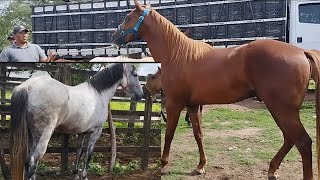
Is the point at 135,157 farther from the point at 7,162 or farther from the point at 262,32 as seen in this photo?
the point at 262,32

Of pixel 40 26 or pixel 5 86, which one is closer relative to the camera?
pixel 5 86

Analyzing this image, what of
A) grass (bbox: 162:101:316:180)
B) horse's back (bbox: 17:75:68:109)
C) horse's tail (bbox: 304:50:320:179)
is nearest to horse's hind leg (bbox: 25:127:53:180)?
horse's back (bbox: 17:75:68:109)

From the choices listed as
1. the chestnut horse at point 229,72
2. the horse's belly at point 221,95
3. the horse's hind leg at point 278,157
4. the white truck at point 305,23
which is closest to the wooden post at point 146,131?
the chestnut horse at point 229,72

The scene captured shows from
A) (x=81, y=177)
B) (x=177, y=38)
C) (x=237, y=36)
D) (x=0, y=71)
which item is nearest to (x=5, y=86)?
(x=0, y=71)

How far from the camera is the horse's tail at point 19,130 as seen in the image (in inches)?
58.2

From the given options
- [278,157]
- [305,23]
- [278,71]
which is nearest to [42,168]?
[278,71]

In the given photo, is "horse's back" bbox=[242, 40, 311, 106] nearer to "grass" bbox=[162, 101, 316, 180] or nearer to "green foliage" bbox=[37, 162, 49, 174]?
"grass" bbox=[162, 101, 316, 180]

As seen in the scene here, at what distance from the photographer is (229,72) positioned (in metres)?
2.49

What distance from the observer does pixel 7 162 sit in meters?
1.57

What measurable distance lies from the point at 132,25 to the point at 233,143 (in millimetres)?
1763

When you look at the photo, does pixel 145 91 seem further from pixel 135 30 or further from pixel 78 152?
pixel 135 30

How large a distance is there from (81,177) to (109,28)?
61.9 inches

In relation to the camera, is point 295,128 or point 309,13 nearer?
point 295,128

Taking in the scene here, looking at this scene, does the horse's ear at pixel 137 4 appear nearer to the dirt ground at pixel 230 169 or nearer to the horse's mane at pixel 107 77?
the horse's mane at pixel 107 77
